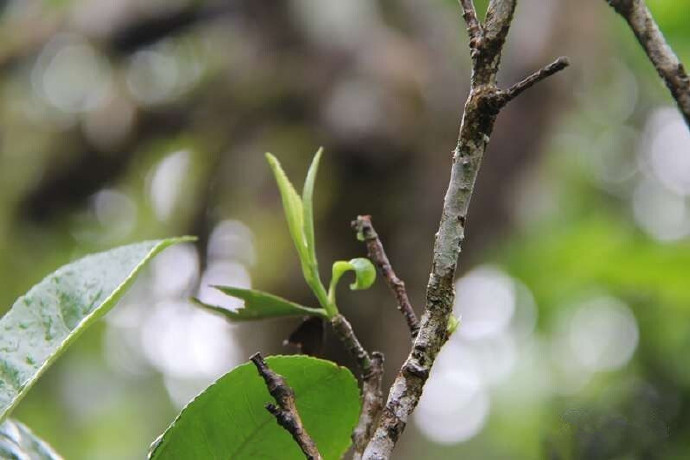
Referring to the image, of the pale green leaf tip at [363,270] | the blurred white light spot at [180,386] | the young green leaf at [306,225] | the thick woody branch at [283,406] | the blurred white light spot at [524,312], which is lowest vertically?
the blurred white light spot at [524,312]

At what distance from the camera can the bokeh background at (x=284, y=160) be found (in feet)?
6.83

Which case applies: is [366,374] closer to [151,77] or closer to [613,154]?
[151,77]

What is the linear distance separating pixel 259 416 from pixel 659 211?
304 cm

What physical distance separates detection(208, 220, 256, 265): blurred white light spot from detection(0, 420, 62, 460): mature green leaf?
1.61 metres

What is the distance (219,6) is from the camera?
2561 mm

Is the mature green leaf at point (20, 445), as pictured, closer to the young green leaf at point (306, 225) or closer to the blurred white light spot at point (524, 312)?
the young green leaf at point (306, 225)

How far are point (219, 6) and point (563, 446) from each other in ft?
7.05

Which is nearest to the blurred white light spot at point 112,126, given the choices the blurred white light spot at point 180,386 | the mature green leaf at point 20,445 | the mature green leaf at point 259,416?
the blurred white light spot at point 180,386

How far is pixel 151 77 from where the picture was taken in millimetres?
2590

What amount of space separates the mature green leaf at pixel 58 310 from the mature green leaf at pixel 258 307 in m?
0.04

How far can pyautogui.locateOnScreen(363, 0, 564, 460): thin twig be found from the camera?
374 millimetres

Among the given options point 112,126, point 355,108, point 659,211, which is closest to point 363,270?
point 355,108

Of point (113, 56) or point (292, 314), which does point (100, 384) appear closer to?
point (113, 56)

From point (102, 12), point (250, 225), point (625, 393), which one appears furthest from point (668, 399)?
point (102, 12)
